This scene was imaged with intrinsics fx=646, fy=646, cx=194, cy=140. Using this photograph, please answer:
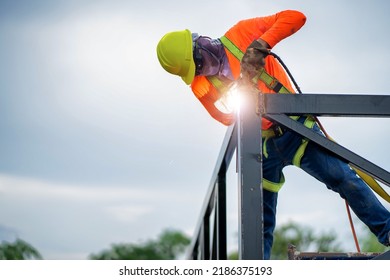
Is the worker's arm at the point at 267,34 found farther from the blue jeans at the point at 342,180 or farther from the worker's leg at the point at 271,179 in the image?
the worker's leg at the point at 271,179

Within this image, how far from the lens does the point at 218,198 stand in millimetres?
4418

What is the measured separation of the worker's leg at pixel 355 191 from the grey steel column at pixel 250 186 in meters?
0.53

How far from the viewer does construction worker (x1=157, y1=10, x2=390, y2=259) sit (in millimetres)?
3238

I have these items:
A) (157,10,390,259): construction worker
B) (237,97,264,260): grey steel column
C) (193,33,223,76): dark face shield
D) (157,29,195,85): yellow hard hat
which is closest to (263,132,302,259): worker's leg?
(157,10,390,259): construction worker

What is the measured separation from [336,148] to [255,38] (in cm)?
89

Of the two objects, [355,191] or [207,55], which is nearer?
[355,191]

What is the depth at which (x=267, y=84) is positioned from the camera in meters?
3.36

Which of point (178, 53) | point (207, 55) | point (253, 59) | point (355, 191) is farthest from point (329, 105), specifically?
point (178, 53)

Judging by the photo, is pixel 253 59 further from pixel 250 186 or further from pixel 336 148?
pixel 250 186

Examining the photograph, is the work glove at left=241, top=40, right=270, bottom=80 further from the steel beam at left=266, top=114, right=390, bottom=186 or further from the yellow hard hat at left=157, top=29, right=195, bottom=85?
the yellow hard hat at left=157, top=29, right=195, bottom=85

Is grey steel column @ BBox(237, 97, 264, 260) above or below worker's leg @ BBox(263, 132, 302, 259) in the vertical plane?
below

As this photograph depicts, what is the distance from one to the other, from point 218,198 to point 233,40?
4.12 feet
